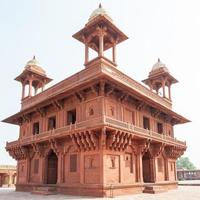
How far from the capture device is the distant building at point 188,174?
166ft

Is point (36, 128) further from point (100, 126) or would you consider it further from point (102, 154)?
point (100, 126)

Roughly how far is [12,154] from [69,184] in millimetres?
9554

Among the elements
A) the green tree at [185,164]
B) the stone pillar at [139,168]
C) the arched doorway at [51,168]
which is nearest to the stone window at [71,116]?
the arched doorway at [51,168]

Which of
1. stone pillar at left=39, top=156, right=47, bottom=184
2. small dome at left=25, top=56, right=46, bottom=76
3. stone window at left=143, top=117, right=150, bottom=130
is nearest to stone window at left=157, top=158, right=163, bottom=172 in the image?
stone window at left=143, top=117, right=150, bottom=130

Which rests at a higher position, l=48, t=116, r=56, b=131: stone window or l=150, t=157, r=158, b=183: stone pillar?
l=48, t=116, r=56, b=131: stone window

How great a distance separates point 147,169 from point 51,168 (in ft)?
25.5

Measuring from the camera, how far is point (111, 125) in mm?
14688

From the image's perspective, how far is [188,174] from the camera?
52.5m

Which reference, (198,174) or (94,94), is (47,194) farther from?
(198,174)

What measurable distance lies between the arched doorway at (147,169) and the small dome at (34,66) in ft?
43.2

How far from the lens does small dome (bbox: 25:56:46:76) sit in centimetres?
2492

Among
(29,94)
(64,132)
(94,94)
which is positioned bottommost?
(64,132)

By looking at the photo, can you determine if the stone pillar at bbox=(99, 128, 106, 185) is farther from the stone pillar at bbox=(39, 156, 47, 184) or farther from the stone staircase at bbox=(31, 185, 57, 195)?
the stone pillar at bbox=(39, 156, 47, 184)

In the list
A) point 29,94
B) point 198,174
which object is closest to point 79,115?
point 29,94
